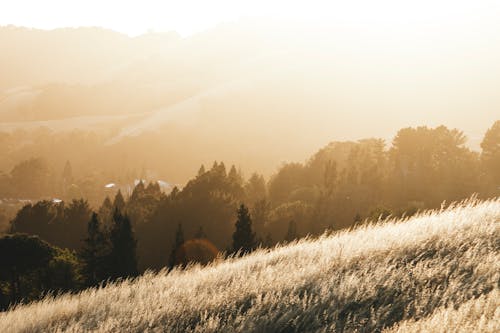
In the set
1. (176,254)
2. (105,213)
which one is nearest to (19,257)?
(176,254)

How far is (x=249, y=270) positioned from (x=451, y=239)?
398 centimetres

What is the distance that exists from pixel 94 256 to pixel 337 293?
149ft

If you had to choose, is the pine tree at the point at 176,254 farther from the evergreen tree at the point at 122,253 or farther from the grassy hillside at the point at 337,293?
the grassy hillside at the point at 337,293

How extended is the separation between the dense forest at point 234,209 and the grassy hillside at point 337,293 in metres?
34.9

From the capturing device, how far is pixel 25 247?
42.7 metres

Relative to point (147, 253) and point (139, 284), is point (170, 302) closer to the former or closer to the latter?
point (139, 284)

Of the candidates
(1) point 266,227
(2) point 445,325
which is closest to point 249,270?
(2) point 445,325

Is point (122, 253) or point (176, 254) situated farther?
point (176, 254)

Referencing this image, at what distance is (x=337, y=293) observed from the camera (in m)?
7.05

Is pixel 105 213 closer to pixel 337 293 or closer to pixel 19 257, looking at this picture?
pixel 19 257

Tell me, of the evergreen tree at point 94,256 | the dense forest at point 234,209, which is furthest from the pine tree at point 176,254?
the evergreen tree at point 94,256

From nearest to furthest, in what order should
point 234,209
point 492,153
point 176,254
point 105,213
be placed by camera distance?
1. point 176,254
2. point 234,209
3. point 492,153
4. point 105,213

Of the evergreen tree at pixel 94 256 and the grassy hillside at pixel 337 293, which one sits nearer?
the grassy hillside at pixel 337 293

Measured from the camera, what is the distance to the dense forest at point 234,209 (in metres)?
45.9
